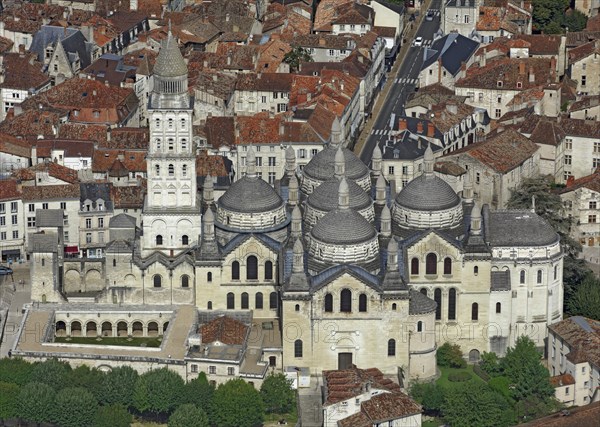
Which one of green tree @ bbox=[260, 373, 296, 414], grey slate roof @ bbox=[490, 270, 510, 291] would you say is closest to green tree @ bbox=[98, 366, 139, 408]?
green tree @ bbox=[260, 373, 296, 414]

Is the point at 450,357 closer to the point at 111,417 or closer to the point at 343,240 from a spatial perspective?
the point at 343,240

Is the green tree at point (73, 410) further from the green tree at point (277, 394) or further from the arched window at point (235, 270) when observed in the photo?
the arched window at point (235, 270)

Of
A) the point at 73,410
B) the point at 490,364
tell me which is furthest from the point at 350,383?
the point at 73,410

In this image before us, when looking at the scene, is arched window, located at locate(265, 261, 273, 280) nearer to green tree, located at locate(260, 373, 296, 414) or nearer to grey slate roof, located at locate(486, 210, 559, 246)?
green tree, located at locate(260, 373, 296, 414)

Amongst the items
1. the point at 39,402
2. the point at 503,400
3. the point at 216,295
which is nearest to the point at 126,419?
the point at 39,402

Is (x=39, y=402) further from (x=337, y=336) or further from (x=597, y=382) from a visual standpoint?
(x=597, y=382)

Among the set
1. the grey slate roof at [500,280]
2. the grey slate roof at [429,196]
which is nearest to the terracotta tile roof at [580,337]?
the grey slate roof at [500,280]
